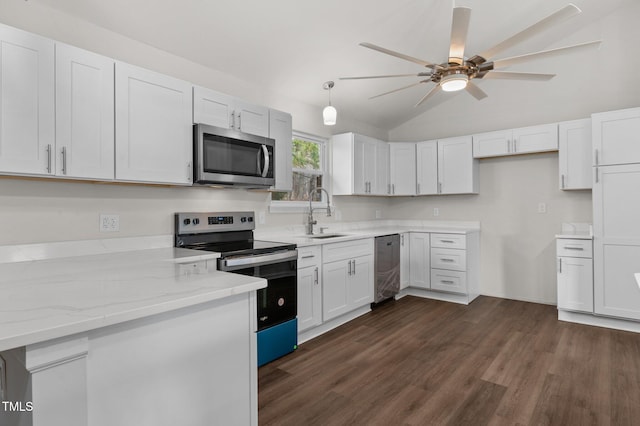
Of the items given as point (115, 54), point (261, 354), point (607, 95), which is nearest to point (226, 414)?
point (261, 354)

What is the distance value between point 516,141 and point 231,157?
3409 millimetres

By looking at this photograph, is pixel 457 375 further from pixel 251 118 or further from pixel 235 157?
pixel 251 118

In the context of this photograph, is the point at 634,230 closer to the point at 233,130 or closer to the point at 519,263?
the point at 519,263

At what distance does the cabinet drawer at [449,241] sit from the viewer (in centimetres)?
423

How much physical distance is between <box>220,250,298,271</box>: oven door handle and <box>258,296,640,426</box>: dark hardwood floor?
0.80 m

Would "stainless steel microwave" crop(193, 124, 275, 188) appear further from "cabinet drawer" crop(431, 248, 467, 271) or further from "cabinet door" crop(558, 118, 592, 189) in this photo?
"cabinet door" crop(558, 118, 592, 189)

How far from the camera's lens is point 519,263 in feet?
14.5

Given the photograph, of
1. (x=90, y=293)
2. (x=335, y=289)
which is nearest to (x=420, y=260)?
(x=335, y=289)

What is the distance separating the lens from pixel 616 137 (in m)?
3.35

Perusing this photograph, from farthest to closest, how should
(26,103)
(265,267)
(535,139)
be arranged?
(535,139)
(265,267)
(26,103)

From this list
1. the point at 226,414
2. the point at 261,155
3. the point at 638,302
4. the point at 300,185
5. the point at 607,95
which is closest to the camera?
the point at 226,414

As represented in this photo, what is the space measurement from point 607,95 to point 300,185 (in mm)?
3538

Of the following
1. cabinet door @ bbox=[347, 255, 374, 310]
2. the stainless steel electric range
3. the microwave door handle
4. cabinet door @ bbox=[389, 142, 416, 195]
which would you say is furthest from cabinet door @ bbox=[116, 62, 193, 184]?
cabinet door @ bbox=[389, 142, 416, 195]

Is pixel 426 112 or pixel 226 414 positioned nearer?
pixel 226 414
